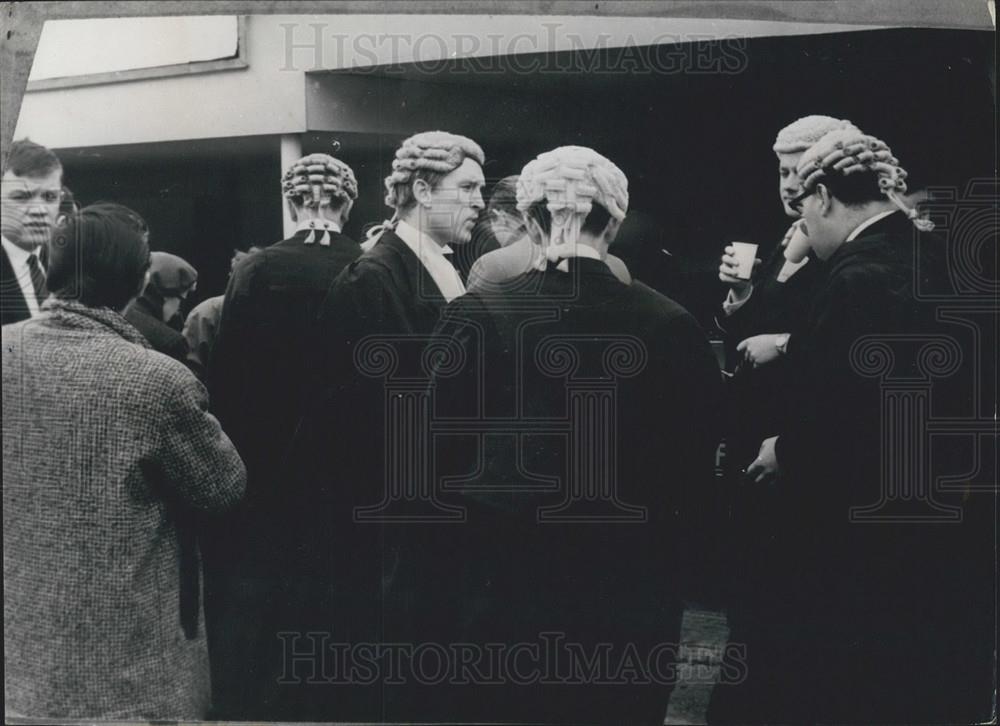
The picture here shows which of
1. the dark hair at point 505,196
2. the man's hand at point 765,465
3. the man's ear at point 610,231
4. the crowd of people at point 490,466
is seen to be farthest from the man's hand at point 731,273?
the dark hair at point 505,196

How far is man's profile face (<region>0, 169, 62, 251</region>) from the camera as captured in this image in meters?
3.25

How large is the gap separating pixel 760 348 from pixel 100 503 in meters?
2.10

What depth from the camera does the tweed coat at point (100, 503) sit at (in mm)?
3008

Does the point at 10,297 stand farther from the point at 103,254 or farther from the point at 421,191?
the point at 421,191

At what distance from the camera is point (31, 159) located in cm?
325

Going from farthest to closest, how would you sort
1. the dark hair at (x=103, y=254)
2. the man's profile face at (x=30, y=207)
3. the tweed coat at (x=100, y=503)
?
the man's profile face at (x=30, y=207) → the dark hair at (x=103, y=254) → the tweed coat at (x=100, y=503)

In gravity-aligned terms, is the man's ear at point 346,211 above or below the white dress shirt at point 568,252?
above

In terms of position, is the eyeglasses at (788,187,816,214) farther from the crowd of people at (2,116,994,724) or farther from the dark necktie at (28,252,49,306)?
the dark necktie at (28,252,49,306)

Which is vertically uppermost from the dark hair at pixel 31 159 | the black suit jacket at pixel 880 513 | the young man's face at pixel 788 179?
the dark hair at pixel 31 159

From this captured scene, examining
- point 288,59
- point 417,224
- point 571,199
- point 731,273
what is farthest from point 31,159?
point 731,273

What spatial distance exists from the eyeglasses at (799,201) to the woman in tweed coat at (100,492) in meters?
Answer: 1.95

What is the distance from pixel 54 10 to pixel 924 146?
9.40ft

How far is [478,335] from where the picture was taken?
321 cm

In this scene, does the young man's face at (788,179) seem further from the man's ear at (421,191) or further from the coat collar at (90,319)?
the coat collar at (90,319)
